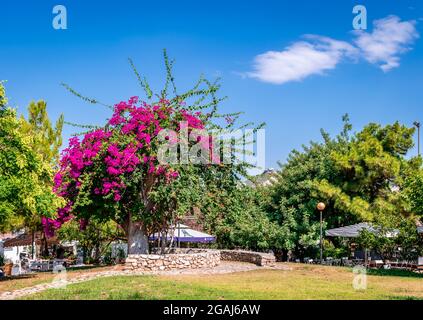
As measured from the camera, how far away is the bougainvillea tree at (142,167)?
72.8ft

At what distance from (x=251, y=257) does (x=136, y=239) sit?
607 centimetres

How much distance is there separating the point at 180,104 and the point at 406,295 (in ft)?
42.7

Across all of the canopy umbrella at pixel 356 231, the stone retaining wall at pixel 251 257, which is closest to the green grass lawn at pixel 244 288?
the stone retaining wall at pixel 251 257

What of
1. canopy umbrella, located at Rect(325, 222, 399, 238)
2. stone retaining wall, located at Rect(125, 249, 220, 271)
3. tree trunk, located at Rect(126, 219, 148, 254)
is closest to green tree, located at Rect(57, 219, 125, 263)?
tree trunk, located at Rect(126, 219, 148, 254)

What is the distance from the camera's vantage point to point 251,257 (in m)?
26.7

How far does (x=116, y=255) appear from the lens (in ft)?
97.3

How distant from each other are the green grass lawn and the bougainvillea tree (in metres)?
5.03

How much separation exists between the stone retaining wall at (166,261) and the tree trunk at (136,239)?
9.37 feet

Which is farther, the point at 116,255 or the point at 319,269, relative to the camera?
the point at 116,255

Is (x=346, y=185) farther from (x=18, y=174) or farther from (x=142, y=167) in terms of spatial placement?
(x=18, y=174)

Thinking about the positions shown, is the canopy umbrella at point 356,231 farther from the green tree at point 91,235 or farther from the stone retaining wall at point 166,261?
the green tree at point 91,235
